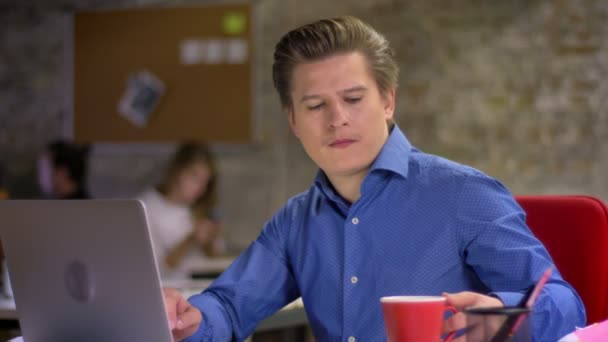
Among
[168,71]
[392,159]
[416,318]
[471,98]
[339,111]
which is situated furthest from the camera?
[168,71]

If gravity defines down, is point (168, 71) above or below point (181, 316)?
above

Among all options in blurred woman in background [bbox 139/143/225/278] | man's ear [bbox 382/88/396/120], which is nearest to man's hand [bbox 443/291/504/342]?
man's ear [bbox 382/88/396/120]

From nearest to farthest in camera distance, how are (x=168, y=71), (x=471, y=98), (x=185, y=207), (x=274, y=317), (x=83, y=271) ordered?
1. (x=83, y=271)
2. (x=274, y=317)
3. (x=471, y=98)
4. (x=185, y=207)
5. (x=168, y=71)

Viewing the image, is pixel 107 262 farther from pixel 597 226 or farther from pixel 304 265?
pixel 597 226

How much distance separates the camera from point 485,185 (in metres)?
1.65

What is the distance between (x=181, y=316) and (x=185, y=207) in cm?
344

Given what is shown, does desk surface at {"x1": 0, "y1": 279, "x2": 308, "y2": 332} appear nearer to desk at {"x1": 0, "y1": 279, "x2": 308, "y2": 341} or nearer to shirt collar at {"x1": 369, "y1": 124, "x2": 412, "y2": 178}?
desk at {"x1": 0, "y1": 279, "x2": 308, "y2": 341}

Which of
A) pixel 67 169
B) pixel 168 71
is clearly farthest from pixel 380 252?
pixel 168 71

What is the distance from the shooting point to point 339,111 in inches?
64.4

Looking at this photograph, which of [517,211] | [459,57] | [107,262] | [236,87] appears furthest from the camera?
[236,87]

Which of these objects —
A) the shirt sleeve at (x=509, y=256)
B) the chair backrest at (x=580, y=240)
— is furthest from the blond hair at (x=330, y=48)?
the chair backrest at (x=580, y=240)

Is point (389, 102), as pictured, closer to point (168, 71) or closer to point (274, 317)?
point (274, 317)

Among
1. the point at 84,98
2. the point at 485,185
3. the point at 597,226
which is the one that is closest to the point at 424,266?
the point at 485,185

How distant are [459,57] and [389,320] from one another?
3867 millimetres
